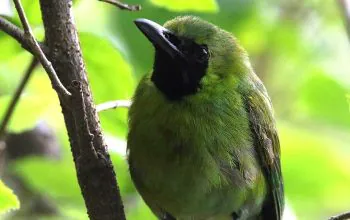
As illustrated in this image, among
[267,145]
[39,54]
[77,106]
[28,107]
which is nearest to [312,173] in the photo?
[267,145]

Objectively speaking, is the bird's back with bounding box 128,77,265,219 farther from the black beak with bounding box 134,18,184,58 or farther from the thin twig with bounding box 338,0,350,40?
the thin twig with bounding box 338,0,350,40

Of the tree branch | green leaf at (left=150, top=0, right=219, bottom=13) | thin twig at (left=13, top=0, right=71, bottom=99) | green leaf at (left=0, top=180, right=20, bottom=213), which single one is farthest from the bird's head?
green leaf at (left=0, top=180, right=20, bottom=213)

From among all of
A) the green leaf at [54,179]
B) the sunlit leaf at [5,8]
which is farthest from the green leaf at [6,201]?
the green leaf at [54,179]

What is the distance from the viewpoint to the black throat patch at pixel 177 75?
2756 mm

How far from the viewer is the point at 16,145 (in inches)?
176

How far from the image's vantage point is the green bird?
8.67ft

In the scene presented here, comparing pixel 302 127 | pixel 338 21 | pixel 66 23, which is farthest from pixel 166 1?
pixel 338 21

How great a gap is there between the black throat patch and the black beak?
5 centimetres

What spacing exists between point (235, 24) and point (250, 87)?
0.99 metres

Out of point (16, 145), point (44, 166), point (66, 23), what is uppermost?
point (16, 145)

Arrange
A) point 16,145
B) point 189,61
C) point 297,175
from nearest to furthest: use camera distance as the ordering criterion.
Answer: point 189,61
point 297,175
point 16,145

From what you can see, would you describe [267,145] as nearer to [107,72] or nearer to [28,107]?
[107,72]

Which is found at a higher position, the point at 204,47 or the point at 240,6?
the point at 240,6

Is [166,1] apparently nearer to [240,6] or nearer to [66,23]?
[66,23]
